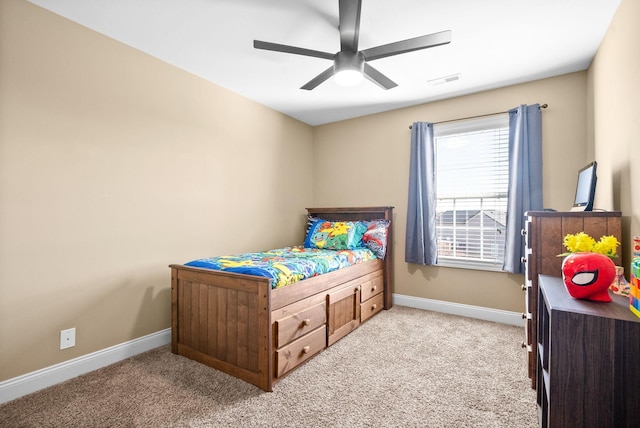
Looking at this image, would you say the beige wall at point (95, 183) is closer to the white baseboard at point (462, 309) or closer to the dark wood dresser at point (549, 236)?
the white baseboard at point (462, 309)

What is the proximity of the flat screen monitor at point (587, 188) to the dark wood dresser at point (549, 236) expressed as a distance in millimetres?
204

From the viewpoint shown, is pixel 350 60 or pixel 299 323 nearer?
pixel 350 60

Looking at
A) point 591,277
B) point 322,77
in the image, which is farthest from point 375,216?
point 591,277

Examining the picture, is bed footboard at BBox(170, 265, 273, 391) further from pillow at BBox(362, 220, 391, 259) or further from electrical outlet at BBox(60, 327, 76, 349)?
pillow at BBox(362, 220, 391, 259)

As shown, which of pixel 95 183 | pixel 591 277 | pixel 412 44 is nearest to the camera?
pixel 591 277

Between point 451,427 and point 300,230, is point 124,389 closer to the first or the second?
point 451,427

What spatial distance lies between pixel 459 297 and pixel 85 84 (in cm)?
392

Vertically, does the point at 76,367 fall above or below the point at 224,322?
below

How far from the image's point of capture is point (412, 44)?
1.86 metres

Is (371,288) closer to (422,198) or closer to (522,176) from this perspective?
(422,198)

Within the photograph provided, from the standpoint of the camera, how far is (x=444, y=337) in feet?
Answer: 8.97

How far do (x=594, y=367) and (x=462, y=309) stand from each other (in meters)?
2.36

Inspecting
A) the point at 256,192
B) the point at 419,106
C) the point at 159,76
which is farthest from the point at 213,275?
the point at 419,106

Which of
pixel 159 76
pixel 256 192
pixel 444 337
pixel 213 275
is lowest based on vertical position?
pixel 444 337
